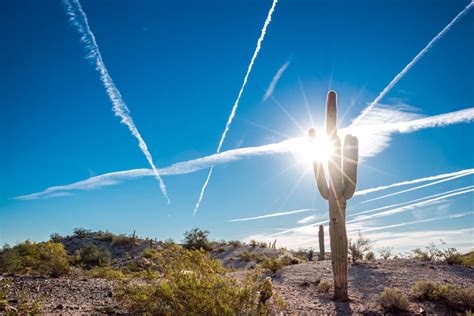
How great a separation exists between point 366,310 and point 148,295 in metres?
A: 5.93

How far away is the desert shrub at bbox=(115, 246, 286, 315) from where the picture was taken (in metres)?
5.82

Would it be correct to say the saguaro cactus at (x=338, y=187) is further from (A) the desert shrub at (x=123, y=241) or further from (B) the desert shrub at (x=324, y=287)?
(A) the desert shrub at (x=123, y=241)

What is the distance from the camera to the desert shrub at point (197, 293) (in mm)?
5816

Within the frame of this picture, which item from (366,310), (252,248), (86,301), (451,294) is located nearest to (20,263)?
(86,301)

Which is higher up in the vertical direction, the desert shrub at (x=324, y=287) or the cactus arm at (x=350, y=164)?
the cactus arm at (x=350, y=164)

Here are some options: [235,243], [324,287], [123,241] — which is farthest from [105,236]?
[324,287]

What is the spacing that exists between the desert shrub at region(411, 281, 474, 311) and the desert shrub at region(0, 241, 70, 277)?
12.2 meters

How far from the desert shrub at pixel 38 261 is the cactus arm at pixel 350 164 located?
1062 centimetres

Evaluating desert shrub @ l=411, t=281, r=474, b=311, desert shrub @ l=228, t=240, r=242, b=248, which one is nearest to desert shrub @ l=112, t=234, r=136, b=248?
desert shrub @ l=228, t=240, r=242, b=248

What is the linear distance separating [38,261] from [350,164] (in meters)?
11.9

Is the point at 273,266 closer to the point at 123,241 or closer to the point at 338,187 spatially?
the point at 338,187

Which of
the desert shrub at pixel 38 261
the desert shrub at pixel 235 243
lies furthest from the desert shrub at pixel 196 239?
the desert shrub at pixel 38 261

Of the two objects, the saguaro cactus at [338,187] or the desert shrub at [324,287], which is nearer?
the saguaro cactus at [338,187]

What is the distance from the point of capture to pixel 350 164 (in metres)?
11.3
